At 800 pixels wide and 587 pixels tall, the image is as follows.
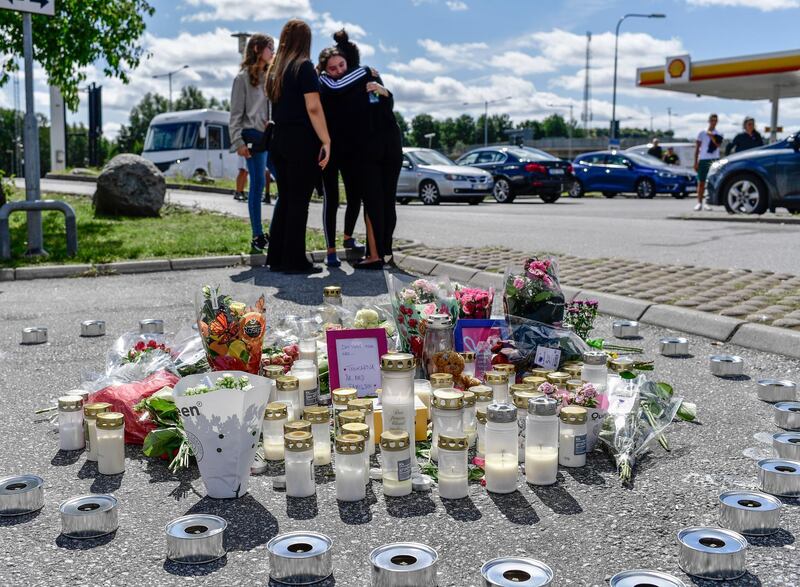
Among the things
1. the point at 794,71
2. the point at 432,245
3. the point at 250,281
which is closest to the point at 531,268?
the point at 250,281

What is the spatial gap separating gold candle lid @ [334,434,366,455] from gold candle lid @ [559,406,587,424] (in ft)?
2.52

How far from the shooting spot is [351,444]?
9.16 ft

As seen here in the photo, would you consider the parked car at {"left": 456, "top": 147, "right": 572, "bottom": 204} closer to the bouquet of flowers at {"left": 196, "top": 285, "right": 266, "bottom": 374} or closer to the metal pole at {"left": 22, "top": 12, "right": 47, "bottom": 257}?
the metal pole at {"left": 22, "top": 12, "right": 47, "bottom": 257}

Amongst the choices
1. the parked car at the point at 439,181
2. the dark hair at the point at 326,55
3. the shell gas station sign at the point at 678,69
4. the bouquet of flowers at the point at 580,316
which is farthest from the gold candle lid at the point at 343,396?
the shell gas station sign at the point at 678,69

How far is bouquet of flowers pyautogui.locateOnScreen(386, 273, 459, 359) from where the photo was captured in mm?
4070

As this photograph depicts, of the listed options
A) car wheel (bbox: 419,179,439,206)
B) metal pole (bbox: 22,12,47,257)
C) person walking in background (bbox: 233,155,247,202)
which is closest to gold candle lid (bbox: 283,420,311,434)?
metal pole (bbox: 22,12,47,257)

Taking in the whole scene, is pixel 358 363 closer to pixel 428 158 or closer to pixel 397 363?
pixel 397 363

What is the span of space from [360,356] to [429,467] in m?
0.87

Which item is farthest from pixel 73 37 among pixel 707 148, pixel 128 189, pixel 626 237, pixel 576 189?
pixel 576 189

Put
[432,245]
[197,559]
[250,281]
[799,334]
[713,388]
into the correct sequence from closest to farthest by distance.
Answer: [197,559], [713,388], [799,334], [250,281], [432,245]

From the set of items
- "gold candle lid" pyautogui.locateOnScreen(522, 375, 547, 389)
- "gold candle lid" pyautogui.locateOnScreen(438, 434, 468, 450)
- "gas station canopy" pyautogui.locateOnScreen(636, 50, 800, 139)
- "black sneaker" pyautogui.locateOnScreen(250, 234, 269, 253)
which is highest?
"gas station canopy" pyautogui.locateOnScreen(636, 50, 800, 139)

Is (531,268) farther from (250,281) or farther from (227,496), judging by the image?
(250,281)

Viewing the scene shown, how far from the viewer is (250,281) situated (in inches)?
302

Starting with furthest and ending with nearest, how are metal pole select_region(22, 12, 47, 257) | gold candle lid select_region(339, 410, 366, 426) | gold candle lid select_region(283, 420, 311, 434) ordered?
metal pole select_region(22, 12, 47, 257)
gold candle lid select_region(339, 410, 366, 426)
gold candle lid select_region(283, 420, 311, 434)
